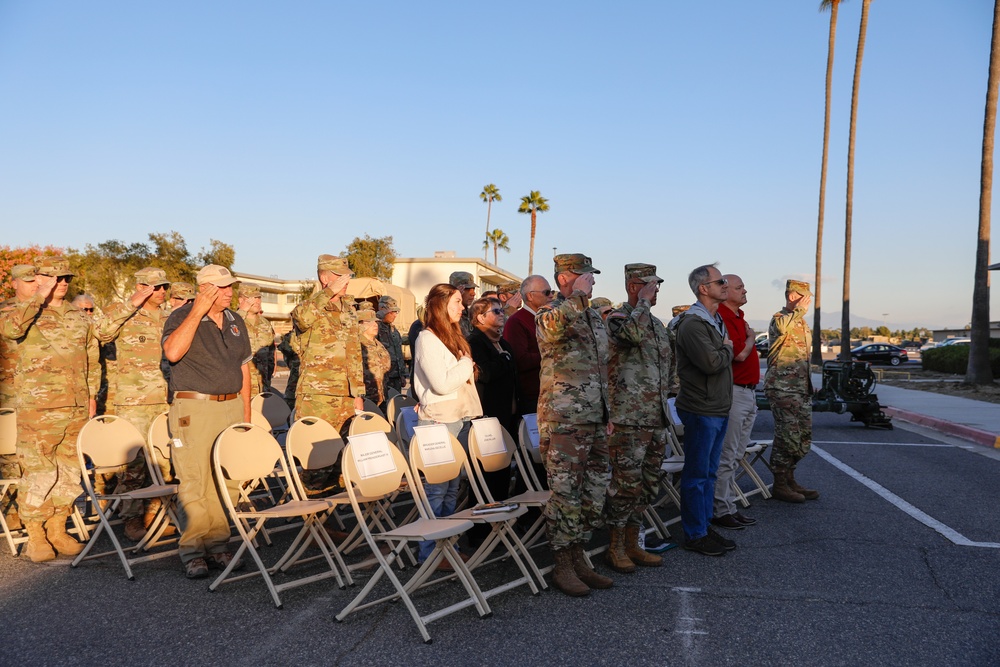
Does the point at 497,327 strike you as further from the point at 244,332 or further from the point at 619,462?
the point at 244,332

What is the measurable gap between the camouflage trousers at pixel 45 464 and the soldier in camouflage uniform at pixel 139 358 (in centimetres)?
57

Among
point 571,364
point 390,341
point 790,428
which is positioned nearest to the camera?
point 571,364

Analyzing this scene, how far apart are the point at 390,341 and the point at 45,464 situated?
15.1ft

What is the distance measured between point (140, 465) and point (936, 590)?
17.8 ft

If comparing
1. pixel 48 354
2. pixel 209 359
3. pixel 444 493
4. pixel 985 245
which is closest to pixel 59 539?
pixel 48 354

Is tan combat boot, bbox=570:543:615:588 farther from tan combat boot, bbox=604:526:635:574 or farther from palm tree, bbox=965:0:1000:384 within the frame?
palm tree, bbox=965:0:1000:384

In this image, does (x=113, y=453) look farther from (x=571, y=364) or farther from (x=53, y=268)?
(x=571, y=364)

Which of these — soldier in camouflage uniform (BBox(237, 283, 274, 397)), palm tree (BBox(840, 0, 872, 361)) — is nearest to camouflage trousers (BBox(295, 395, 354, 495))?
soldier in camouflage uniform (BBox(237, 283, 274, 397))

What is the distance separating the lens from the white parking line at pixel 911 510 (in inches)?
221

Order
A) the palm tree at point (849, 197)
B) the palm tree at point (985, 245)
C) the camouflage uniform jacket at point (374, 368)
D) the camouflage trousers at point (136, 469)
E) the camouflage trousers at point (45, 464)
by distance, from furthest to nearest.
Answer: the palm tree at point (849, 197) → the palm tree at point (985, 245) → the camouflage uniform jacket at point (374, 368) → the camouflage trousers at point (136, 469) → the camouflage trousers at point (45, 464)

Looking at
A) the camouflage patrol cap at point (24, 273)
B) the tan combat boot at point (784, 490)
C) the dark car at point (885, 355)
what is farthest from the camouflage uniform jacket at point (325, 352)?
the dark car at point (885, 355)

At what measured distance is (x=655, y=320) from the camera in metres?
5.17

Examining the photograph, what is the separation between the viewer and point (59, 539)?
5309mm

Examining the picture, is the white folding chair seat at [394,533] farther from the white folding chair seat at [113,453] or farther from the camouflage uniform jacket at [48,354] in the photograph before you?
the camouflage uniform jacket at [48,354]
